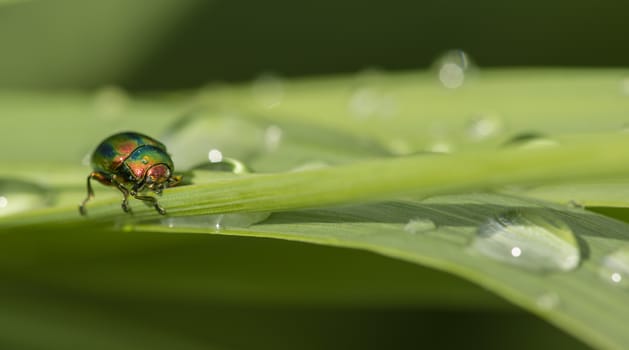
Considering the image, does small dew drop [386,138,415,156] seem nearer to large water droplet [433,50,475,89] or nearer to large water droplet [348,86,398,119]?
large water droplet [348,86,398,119]

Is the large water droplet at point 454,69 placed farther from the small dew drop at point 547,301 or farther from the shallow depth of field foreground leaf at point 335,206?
→ the small dew drop at point 547,301

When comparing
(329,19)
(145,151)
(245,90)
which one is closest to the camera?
→ (145,151)

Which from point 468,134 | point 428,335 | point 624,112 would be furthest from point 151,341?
point 624,112

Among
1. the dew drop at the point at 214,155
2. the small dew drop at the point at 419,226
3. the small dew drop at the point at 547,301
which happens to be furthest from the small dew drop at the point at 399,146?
the small dew drop at the point at 547,301

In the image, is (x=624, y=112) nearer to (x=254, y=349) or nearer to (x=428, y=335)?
(x=428, y=335)

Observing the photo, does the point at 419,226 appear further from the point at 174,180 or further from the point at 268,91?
the point at 268,91

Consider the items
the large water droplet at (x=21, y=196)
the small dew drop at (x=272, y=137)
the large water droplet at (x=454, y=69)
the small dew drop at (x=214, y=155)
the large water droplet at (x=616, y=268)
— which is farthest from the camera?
the large water droplet at (x=454, y=69)
